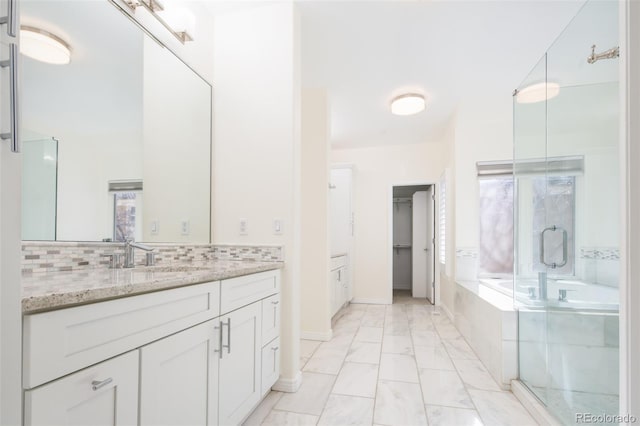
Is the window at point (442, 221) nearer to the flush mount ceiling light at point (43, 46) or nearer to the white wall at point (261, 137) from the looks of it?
the white wall at point (261, 137)

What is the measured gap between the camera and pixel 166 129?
1.97 meters

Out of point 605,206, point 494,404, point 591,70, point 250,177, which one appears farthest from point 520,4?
point 494,404

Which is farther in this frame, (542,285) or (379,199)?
(379,199)

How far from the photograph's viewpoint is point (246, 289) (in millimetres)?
1643

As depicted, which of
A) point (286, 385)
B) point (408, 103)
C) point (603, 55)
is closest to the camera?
point (603, 55)

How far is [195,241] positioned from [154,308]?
1123 millimetres

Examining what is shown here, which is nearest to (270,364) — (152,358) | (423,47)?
(152,358)

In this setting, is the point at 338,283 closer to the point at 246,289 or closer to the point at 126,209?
the point at 246,289

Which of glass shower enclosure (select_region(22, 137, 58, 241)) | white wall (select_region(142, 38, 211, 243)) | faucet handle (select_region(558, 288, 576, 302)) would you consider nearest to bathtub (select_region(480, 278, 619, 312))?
faucet handle (select_region(558, 288, 576, 302))

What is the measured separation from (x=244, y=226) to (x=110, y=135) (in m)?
0.96

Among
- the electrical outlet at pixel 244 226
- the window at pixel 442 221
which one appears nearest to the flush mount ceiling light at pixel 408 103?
the window at pixel 442 221

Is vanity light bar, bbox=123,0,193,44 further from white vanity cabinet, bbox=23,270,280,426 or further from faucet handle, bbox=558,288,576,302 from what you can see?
faucet handle, bbox=558,288,576,302

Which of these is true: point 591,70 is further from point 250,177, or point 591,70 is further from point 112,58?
point 112,58

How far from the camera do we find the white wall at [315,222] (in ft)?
10.5
